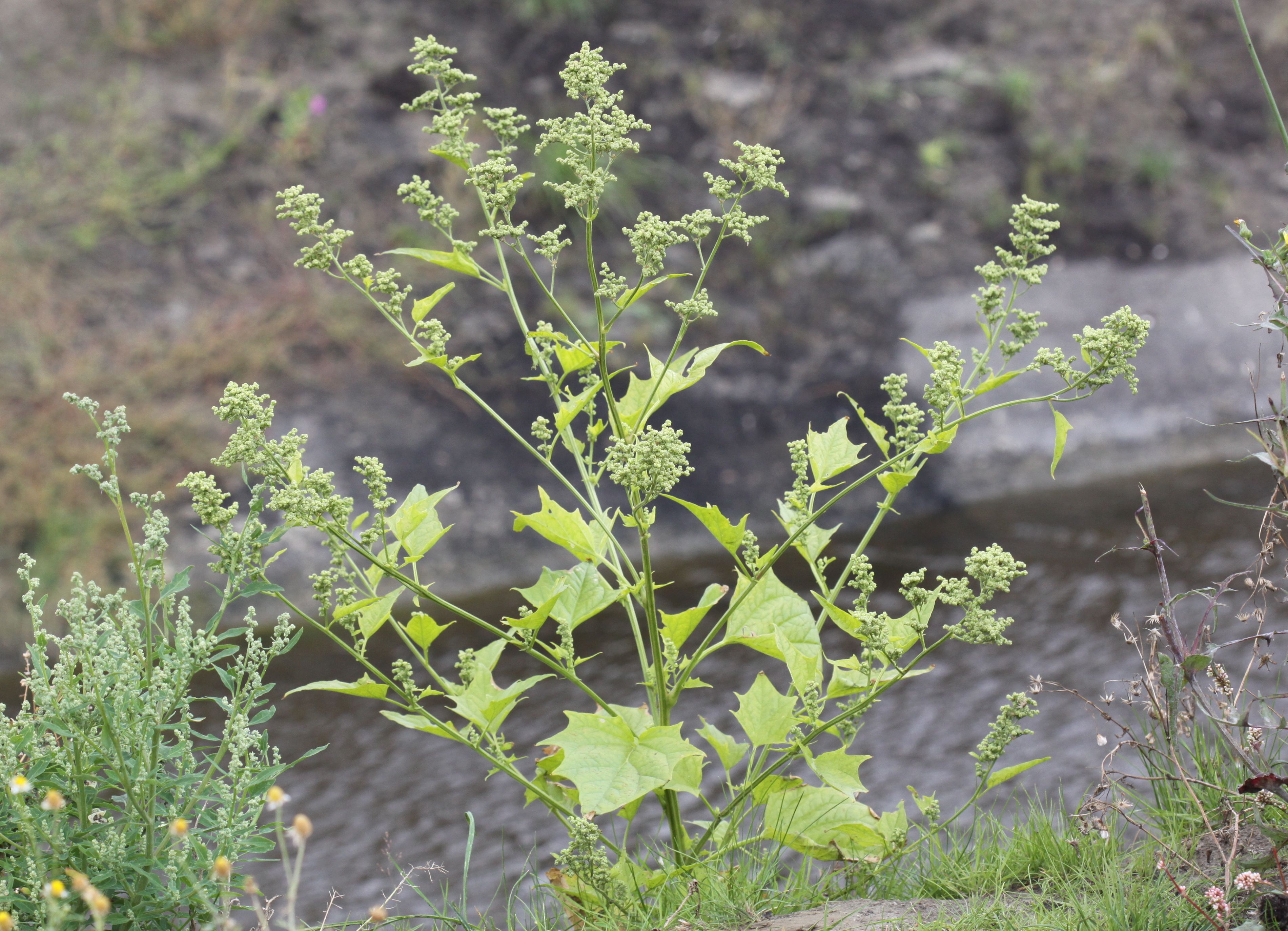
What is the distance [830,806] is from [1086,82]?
32.6 feet

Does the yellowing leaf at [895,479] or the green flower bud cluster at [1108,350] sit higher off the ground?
the green flower bud cluster at [1108,350]

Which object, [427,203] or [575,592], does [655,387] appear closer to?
[575,592]

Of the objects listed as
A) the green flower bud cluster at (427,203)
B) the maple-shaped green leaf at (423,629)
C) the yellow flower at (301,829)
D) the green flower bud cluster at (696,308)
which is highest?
the green flower bud cluster at (427,203)

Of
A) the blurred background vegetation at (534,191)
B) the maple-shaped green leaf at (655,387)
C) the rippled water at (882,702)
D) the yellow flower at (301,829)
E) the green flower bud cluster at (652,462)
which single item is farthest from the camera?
the blurred background vegetation at (534,191)

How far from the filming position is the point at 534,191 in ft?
28.5

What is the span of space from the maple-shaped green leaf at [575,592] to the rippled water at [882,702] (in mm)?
1577

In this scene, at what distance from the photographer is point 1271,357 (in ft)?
25.7

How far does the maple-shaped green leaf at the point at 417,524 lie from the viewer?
1886 millimetres

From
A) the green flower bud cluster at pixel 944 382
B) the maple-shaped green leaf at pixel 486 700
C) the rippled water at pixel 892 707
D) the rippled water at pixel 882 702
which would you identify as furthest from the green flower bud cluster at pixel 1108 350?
the rippled water at pixel 892 707

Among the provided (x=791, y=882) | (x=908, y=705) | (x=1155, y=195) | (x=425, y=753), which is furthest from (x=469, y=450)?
(x=1155, y=195)

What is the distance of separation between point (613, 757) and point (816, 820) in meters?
0.57

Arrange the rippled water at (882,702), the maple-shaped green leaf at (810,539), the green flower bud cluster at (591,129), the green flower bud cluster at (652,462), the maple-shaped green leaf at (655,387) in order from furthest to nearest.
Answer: the rippled water at (882,702)
the maple-shaped green leaf at (810,539)
the maple-shaped green leaf at (655,387)
the green flower bud cluster at (591,129)
the green flower bud cluster at (652,462)

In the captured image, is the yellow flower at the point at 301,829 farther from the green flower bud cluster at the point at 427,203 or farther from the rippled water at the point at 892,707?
the rippled water at the point at 892,707

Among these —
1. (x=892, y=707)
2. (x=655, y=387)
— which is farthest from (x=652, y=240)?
(x=892, y=707)
